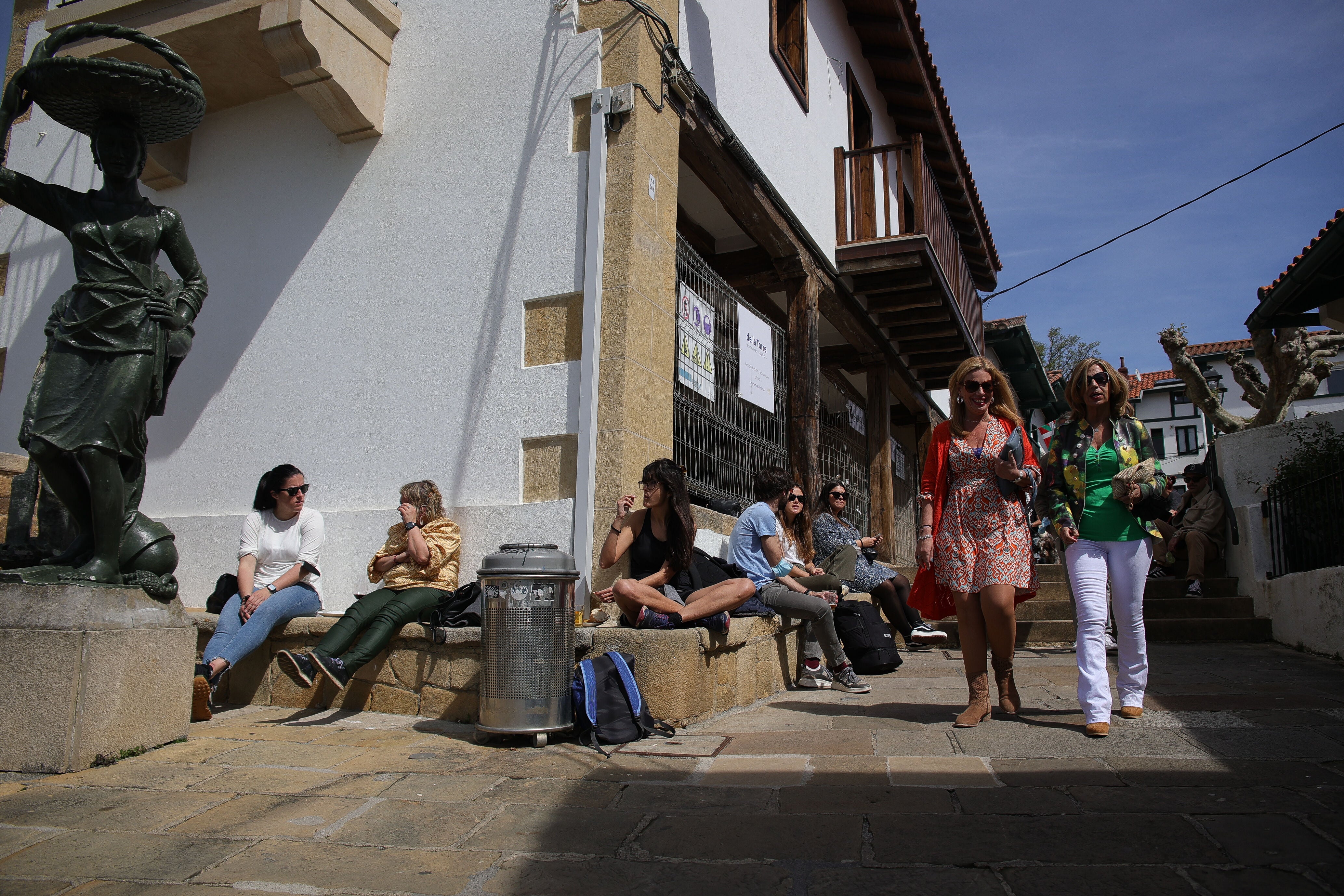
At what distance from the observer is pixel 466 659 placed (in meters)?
4.67

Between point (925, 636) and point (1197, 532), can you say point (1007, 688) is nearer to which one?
point (925, 636)

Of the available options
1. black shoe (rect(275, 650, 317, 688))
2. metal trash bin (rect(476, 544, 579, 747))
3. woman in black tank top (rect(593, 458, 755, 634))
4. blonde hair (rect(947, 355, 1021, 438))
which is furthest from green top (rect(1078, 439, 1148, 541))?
black shoe (rect(275, 650, 317, 688))

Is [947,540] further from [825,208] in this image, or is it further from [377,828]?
[825,208]

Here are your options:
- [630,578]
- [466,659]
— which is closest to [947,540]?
[630,578]

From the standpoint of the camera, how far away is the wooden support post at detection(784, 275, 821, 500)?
8297mm

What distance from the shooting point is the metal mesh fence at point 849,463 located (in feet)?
34.1

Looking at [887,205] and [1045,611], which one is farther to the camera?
[887,205]

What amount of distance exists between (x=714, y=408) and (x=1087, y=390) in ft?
10.8

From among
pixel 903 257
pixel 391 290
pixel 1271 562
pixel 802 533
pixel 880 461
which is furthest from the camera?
pixel 880 461

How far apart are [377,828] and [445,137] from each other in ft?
15.2

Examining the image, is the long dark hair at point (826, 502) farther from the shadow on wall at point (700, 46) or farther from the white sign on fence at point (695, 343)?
the shadow on wall at point (700, 46)

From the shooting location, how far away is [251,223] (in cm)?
675

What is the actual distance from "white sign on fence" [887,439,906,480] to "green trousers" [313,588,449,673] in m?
9.48

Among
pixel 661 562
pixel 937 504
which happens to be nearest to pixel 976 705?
pixel 937 504
